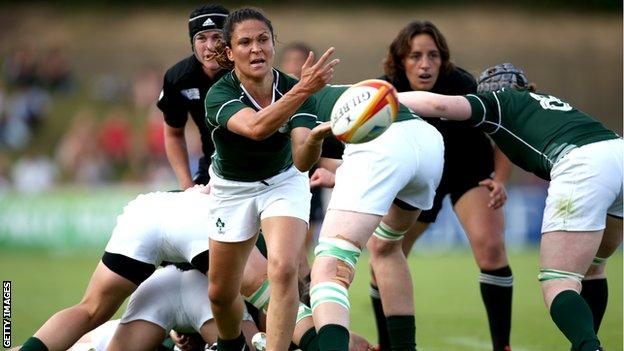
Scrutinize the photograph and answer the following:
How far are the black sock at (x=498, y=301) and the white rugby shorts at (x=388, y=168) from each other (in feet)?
4.95

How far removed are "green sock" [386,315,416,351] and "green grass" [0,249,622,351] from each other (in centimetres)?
107

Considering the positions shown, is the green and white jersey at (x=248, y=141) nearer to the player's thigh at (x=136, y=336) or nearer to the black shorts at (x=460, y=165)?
the player's thigh at (x=136, y=336)

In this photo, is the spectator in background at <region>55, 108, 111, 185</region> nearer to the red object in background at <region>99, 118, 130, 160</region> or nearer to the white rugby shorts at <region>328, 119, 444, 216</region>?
the red object in background at <region>99, 118, 130, 160</region>

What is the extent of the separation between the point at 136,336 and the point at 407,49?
271cm

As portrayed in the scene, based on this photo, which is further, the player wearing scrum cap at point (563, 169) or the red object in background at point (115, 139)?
the red object in background at point (115, 139)

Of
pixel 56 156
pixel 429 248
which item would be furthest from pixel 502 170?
pixel 56 156

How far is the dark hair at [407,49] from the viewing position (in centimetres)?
718

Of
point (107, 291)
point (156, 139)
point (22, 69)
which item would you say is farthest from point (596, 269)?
point (22, 69)

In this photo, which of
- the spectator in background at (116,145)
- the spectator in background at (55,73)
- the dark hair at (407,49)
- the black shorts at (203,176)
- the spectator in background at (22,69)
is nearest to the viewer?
the dark hair at (407,49)

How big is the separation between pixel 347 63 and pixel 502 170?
54.4ft

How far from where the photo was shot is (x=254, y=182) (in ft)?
18.5

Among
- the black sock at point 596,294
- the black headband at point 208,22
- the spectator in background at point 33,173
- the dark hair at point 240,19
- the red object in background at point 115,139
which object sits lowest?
the spectator in background at point 33,173

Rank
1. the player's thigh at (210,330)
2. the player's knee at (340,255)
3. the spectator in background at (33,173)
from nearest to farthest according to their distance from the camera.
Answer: the player's knee at (340,255)
the player's thigh at (210,330)
the spectator in background at (33,173)

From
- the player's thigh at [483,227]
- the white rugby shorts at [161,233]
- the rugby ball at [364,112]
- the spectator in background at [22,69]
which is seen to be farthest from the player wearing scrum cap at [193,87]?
the spectator in background at [22,69]
